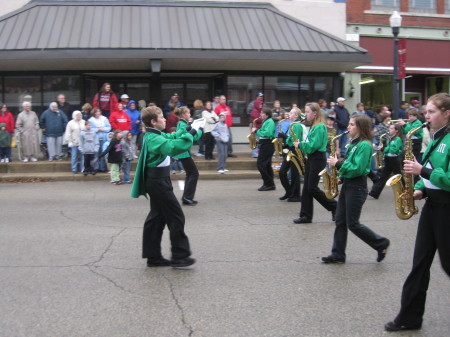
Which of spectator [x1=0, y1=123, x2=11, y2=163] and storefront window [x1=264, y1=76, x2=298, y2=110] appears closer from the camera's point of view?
spectator [x1=0, y1=123, x2=11, y2=163]

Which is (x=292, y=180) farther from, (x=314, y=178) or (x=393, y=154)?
(x=314, y=178)

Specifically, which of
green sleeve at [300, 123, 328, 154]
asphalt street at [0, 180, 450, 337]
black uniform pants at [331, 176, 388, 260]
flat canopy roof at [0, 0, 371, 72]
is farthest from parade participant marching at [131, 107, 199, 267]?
flat canopy roof at [0, 0, 371, 72]

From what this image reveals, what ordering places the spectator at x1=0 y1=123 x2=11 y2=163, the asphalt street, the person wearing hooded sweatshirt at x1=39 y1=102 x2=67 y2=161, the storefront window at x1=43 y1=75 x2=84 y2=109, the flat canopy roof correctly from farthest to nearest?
the storefront window at x1=43 y1=75 x2=84 y2=109
the flat canopy roof
the person wearing hooded sweatshirt at x1=39 y1=102 x2=67 y2=161
the spectator at x1=0 y1=123 x2=11 y2=163
the asphalt street

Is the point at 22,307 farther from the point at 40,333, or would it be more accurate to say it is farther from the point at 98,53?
the point at 98,53

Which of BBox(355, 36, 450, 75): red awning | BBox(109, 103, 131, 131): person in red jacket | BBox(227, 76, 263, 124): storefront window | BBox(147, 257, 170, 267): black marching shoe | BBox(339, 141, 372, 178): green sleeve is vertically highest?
BBox(355, 36, 450, 75): red awning

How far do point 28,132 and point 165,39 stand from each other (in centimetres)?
497

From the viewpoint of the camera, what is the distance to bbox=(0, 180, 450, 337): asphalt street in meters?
4.70

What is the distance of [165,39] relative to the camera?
676 inches

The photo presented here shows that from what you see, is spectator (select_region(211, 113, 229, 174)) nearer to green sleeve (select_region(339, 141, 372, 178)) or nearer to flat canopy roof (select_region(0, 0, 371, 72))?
flat canopy roof (select_region(0, 0, 371, 72))

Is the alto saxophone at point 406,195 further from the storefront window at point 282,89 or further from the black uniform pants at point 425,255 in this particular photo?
the storefront window at point 282,89

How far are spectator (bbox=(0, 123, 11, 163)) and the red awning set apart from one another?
12.3 metres

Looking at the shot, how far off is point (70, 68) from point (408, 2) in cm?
1282

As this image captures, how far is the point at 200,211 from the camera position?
995 cm

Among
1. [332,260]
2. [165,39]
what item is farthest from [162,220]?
[165,39]
